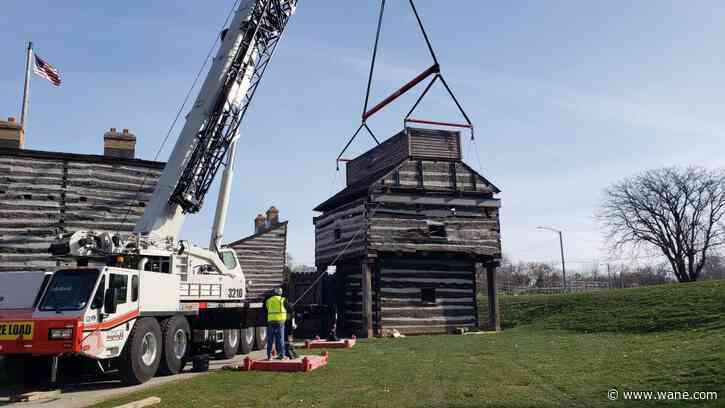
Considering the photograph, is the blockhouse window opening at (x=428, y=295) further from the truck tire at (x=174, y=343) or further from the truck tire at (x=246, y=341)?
the truck tire at (x=174, y=343)

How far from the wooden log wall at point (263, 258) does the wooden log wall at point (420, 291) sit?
8.03 metres

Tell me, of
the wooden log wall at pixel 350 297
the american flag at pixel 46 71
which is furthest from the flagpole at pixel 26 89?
the wooden log wall at pixel 350 297

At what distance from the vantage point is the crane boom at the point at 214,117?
15023 mm

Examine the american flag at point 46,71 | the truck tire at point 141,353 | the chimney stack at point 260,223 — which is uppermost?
the american flag at point 46,71

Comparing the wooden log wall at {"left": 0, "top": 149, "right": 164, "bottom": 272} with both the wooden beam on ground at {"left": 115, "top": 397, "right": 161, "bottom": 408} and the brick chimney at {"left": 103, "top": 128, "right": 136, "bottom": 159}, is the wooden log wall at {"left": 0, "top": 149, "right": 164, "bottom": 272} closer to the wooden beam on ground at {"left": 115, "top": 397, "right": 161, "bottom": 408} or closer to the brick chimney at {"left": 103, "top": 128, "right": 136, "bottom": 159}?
the brick chimney at {"left": 103, "top": 128, "right": 136, "bottom": 159}

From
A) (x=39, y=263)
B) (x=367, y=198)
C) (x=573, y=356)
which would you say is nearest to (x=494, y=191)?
(x=367, y=198)

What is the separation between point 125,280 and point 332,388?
16.7ft

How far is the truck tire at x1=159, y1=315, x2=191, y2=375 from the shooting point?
40.9 feet

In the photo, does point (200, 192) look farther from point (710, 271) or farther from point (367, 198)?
point (710, 271)

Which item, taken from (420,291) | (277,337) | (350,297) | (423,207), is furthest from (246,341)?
(423,207)

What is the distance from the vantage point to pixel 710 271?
301 feet

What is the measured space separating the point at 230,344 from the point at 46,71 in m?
15.4

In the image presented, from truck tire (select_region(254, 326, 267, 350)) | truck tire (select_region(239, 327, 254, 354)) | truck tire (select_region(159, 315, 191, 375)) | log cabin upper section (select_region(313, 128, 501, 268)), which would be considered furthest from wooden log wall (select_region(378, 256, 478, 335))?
truck tire (select_region(159, 315, 191, 375))

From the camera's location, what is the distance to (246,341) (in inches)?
684
